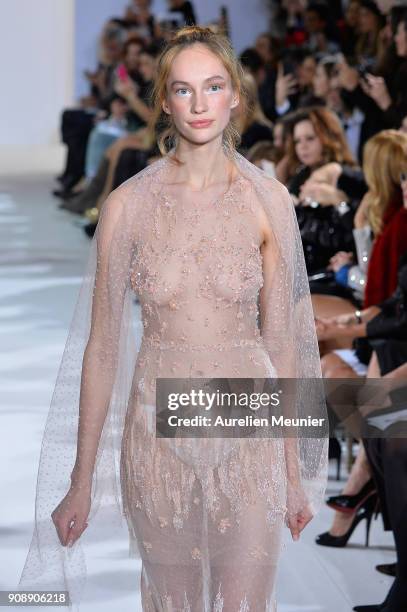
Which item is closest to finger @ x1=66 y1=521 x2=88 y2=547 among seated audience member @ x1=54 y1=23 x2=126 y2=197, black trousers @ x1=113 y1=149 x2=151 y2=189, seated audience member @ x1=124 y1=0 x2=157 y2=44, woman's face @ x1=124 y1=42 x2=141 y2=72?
black trousers @ x1=113 y1=149 x2=151 y2=189

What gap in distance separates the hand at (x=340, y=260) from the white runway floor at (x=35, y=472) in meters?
1.17

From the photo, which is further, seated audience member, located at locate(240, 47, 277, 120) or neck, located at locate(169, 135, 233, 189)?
seated audience member, located at locate(240, 47, 277, 120)

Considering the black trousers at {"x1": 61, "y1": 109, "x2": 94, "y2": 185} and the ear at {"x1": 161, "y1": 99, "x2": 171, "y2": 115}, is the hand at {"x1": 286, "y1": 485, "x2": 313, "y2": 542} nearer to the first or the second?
the ear at {"x1": 161, "y1": 99, "x2": 171, "y2": 115}

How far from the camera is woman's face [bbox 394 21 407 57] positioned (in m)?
7.16

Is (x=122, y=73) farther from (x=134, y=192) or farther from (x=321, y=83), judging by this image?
(x=134, y=192)

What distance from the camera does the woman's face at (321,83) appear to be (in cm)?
803

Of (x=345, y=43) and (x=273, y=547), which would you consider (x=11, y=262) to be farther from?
(x=273, y=547)

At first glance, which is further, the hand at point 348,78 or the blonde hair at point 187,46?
the hand at point 348,78

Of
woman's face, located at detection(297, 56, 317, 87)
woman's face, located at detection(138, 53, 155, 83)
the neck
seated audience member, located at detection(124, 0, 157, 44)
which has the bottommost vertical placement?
seated audience member, located at detection(124, 0, 157, 44)

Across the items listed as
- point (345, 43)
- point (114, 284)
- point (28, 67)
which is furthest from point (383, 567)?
point (28, 67)

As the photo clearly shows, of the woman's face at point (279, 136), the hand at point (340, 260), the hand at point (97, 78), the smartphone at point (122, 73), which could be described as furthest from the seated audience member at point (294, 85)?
the hand at point (97, 78)

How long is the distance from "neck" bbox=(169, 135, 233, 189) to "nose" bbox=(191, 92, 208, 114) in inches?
2.7

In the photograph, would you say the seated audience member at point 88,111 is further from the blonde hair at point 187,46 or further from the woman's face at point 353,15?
the blonde hair at point 187,46

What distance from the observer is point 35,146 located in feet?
51.5
